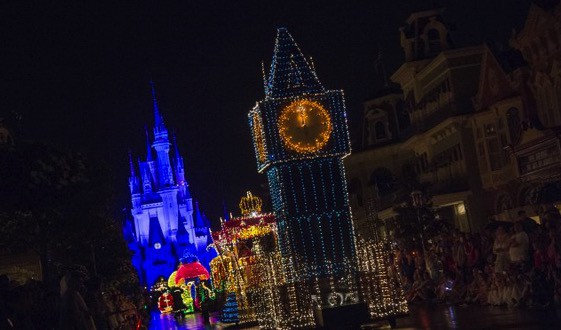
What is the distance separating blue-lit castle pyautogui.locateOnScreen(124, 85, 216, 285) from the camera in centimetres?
14500

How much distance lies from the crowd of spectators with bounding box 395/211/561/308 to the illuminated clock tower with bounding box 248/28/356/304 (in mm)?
3264

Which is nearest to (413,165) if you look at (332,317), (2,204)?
(332,317)

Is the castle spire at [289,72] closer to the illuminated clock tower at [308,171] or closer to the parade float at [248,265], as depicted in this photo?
the illuminated clock tower at [308,171]

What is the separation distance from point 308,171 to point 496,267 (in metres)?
4.59

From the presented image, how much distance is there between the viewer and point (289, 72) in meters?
18.0

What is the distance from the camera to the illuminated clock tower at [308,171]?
1728cm

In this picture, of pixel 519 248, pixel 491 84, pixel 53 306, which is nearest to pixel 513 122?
pixel 491 84

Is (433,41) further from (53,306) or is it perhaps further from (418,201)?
(53,306)

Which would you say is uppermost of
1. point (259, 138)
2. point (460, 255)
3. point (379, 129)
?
point (379, 129)

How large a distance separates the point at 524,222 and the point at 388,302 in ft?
12.4

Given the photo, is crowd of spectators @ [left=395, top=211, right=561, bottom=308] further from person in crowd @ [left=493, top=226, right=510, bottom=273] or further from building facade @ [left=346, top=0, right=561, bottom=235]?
building facade @ [left=346, top=0, right=561, bottom=235]

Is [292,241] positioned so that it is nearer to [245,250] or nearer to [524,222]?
[524,222]


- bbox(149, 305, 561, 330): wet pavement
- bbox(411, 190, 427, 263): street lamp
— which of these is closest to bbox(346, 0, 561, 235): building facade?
bbox(411, 190, 427, 263): street lamp

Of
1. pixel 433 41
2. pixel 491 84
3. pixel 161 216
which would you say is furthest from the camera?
pixel 161 216
